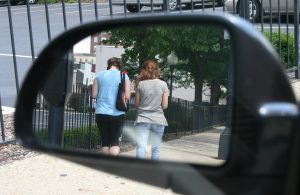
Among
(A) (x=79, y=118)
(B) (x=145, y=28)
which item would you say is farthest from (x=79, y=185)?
(B) (x=145, y=28)

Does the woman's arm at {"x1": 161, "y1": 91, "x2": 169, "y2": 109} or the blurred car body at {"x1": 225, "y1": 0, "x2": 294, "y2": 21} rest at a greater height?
the blurred car body at {"x1": 225, "y1": 0, "x2": 294, "y2": 21}

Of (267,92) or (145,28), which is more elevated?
(145,28)

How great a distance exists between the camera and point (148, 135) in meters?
2.74

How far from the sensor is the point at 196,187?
201cm

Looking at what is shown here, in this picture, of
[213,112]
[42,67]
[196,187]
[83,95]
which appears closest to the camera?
[196,187]

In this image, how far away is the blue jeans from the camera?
2.44 m

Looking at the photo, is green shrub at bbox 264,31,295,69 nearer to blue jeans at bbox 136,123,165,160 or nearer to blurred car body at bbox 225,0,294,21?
blurred car body at bbox 225,0,294,21

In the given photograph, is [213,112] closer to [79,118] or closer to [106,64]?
[106,64]

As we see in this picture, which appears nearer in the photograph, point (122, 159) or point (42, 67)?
point (122, 159)

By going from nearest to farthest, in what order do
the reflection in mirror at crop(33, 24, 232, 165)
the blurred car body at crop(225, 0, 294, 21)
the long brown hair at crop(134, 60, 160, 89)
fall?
1. the reflection in mirror at crop(33, 24, 232, 165)
2. the long brown hair at crop(134, 60, 160, 89)
3. the blurred car body at crop(225, 0, 294, 21)

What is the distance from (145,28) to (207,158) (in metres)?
0.55

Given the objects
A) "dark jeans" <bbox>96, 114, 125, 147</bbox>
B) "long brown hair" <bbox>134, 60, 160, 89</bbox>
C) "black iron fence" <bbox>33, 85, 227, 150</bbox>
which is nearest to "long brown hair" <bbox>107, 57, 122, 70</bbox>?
"dark jeans" <bbox>96, 114, 125, 147</bbox>

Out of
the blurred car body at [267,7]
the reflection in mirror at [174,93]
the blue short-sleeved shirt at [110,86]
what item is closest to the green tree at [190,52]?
the reflection in mirror at [174,93]

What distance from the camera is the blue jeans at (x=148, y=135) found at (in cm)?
244
